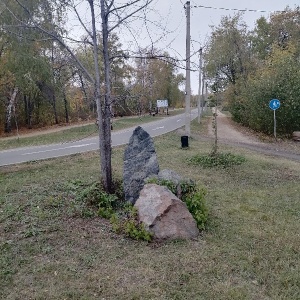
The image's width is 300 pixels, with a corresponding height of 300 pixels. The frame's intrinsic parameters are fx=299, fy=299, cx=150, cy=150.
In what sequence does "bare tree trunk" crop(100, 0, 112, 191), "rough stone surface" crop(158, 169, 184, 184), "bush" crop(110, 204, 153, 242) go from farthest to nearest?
"bare tree trunk" crop(100, 0, 112, 191), "rough stone surface" crop(158, 169, 184, 184), "bush" crop(110, 204, 153, 242)

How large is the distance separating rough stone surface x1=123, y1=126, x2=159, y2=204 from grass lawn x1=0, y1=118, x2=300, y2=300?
2.54 ft

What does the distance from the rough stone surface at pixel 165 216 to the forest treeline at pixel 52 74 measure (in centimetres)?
214

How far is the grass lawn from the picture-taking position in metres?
2.92

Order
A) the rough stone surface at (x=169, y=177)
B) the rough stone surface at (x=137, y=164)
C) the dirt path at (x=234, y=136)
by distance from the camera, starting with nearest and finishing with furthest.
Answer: the rough stone surface at (x=169, y=177) → the rough stone surface at (x=137, y=164) → the dirt path at (x=234, y=136)

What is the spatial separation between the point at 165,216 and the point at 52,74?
20.8 ft

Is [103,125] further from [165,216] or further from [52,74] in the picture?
[52,74]

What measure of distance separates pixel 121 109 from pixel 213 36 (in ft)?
75.4

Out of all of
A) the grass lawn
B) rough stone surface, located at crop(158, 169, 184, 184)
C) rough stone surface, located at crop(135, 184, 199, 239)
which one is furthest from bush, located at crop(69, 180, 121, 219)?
rough stone surface, located at crop(158, 169, 184, 184)

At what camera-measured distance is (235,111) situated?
87.8ft

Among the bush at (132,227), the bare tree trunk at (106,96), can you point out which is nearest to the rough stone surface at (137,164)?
the bare tree trunk at (106,96)

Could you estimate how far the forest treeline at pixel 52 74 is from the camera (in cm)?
579

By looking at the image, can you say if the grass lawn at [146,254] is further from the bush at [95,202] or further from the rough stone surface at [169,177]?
the rough stone surface at [169,177]

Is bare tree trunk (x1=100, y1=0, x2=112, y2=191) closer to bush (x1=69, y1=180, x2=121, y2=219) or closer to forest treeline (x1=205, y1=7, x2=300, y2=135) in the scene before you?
bush (x1=69, y1=180, x2=121, y2=219)

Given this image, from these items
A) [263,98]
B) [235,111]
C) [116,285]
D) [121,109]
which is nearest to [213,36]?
[235,111]
